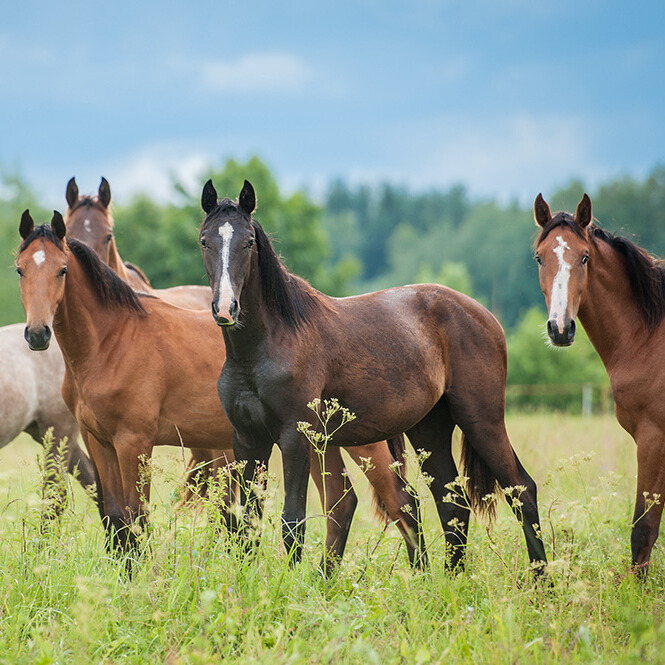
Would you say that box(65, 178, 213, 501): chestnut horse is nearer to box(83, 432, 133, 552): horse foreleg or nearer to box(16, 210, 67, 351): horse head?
box(83, 432, 133, 552): horse foreleg

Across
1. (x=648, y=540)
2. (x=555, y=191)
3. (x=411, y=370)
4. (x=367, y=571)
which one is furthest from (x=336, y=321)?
(x=555, y=191)

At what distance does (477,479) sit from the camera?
5.60 metres

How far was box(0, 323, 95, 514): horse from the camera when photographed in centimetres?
677

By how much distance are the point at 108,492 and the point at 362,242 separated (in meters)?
75.1

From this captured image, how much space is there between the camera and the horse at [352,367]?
14.7 feet

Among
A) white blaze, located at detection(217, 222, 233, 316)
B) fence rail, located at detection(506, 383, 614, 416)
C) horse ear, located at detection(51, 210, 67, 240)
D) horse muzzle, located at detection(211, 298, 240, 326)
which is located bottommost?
fence rail, located at detection(506, 383, 614, 416)

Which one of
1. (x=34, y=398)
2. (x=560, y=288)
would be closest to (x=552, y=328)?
(x=560, y=288)

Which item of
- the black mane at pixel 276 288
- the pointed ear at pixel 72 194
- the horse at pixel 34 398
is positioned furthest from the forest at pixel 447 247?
the black mane at pixel 276 288

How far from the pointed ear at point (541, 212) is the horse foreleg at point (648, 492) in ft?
5.40

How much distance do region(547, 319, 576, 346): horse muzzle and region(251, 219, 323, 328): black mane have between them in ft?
5.06

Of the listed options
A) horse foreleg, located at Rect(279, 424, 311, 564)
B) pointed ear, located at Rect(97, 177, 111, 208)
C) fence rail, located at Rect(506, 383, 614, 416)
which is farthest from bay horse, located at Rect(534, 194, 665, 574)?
fence rail, located at Rect(506, 383, 614, 416)

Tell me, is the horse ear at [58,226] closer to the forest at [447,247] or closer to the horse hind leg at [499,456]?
the horse hind leg at [499,456]

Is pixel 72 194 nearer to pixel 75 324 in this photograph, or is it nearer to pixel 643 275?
pixel 75 324

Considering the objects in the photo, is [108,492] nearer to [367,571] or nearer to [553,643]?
[367,571]
